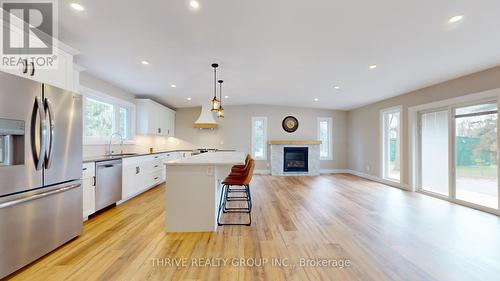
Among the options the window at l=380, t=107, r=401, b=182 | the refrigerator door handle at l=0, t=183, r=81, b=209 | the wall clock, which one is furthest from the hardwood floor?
the wall clock

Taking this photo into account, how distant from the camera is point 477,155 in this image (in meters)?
3.54

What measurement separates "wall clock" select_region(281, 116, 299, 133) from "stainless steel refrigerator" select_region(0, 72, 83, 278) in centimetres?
593

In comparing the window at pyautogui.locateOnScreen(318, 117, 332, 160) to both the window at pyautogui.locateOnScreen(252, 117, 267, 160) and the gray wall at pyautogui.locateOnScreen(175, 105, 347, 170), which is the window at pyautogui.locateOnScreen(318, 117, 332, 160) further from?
the window at pyautogui.locateOnScreen(252, 117, 267, 160)

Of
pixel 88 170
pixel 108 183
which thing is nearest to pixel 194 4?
pixel 88 170

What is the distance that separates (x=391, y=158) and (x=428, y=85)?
6.76ft

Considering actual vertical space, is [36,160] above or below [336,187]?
above

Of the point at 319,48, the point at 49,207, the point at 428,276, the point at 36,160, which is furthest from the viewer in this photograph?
the point at 319,48

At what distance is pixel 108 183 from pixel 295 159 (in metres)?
5.55

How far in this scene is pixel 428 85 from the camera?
4273 mm

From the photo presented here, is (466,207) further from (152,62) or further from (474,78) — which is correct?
(152,62)

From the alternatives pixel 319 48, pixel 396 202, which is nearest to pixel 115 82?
pixel 319 48

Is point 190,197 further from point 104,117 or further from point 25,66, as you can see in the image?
point 104,117

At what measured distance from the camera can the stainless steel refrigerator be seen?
5.52ft

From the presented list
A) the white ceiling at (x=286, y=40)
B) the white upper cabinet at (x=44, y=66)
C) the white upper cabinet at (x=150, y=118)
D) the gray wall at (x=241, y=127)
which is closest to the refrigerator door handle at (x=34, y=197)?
the white upper cabinet at (x=44, y=66)
